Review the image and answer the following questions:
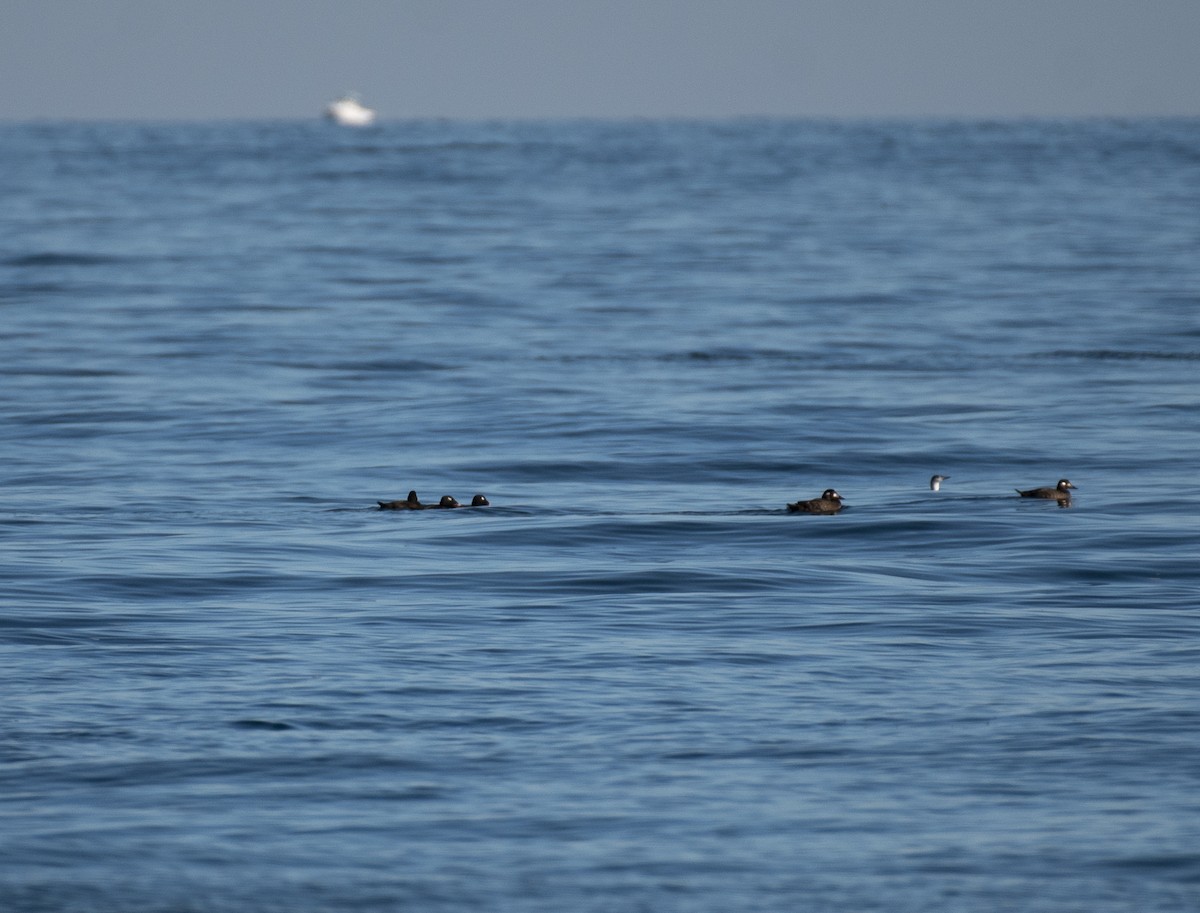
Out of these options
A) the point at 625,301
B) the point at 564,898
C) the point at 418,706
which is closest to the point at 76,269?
the point at 625,301

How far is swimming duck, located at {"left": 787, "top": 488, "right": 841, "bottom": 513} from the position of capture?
1980 cm

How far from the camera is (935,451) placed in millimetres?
24641

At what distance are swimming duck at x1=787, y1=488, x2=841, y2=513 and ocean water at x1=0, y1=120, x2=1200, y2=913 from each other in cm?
32

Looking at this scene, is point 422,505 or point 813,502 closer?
point 813,502

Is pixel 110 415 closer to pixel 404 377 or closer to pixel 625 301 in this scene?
pixel 404 377

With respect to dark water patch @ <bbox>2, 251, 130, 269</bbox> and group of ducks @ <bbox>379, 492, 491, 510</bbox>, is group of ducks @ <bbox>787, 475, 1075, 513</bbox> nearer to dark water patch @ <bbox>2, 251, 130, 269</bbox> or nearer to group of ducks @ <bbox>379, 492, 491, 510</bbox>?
group of ducks @ <bbox>379, 492, 491, 510</bbox>

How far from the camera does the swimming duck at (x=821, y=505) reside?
1980 cm

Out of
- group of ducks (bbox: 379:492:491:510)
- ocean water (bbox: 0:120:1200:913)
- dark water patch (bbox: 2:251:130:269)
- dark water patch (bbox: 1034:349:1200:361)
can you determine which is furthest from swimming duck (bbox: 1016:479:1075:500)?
dark water patch (bbox: 2:251:130:269)

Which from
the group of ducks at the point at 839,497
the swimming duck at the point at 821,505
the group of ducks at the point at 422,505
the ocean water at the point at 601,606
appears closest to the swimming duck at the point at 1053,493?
the group of ducks at the point at 839,497

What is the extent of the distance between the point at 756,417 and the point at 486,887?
60.4ft

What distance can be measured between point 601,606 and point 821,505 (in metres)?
4.57

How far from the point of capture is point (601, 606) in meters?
16.0

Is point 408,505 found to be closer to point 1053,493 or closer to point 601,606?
point 601,606

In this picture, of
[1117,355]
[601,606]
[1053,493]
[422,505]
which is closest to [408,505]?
[422,505]
